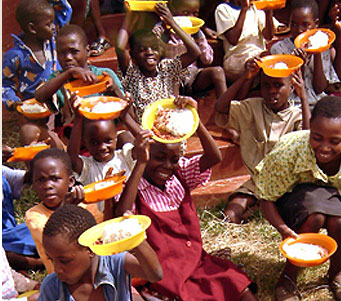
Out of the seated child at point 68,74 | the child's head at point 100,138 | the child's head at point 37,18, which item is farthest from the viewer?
the child's head at point 37,18

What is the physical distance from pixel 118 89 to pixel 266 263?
1380 millimetres

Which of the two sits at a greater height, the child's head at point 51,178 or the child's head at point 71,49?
the child's head at point 71,49

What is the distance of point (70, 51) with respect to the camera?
4391 millimetres

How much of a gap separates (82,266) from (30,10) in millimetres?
2456

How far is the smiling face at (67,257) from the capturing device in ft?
9.05

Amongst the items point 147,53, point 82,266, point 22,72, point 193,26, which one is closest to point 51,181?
point 82,266

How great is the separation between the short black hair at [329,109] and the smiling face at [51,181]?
1.29 m

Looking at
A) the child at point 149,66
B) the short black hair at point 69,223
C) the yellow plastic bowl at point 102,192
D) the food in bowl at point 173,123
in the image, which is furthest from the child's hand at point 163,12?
the short black hair at point 69,223

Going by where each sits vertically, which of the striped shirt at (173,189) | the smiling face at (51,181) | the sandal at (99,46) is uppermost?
the smiling face at (51,181)

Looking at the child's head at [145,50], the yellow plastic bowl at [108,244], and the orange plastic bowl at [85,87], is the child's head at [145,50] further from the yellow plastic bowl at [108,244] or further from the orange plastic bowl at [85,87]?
the yellow plastic bowl at [108,244]

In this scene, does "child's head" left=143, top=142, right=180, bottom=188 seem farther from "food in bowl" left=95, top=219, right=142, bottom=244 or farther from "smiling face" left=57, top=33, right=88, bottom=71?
"smiling face" left=57, top=33, right=88, bottom=71

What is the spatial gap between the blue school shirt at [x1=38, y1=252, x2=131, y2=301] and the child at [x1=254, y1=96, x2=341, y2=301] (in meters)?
0.97

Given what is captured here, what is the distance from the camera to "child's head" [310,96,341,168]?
135 inches

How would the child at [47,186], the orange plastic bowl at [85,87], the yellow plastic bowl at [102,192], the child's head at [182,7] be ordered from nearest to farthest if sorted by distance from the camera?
the yellow plastic bowl at [102,192] < the child at [47,186] < the orange plastic bowl at [85,87] < the child's head at [182,7]
